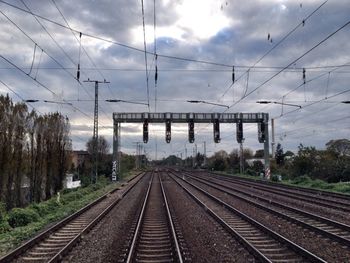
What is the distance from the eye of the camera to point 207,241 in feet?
46.6

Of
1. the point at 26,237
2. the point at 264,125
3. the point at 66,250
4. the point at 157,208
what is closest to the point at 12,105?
the point at 157,208

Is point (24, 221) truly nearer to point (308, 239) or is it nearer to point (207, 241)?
point (207, 241)

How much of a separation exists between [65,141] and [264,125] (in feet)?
86.4

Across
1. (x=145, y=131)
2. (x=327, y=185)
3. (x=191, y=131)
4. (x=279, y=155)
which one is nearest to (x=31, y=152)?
(x=145, y=131)

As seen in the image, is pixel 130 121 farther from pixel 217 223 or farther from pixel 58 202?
pixel 217 223

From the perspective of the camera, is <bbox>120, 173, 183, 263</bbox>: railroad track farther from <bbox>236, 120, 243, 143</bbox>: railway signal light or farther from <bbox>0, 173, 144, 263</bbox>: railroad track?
<bbox>236, 120, 243, 143</bbox>: railway signal light

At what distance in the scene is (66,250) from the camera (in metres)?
12.8

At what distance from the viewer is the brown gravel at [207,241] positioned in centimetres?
1180

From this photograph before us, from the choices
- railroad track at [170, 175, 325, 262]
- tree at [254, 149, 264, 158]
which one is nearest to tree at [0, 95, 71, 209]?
railroad track at [170, 175, 325, 262]

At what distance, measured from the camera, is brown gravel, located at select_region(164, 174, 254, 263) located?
11.8 metres

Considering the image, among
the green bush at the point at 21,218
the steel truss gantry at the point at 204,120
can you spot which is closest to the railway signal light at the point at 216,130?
the steel truss gantry at the point at 204,120

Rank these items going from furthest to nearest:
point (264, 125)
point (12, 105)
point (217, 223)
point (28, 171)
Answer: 1. point (264, 125)
2. point (28, 171)
3. point (12, 105)
4. point (217, 223)

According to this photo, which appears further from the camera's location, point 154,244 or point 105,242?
point 105,242

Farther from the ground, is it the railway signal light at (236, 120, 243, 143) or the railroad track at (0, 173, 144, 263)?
the railway signal light at (236, 120, 243, 143)
